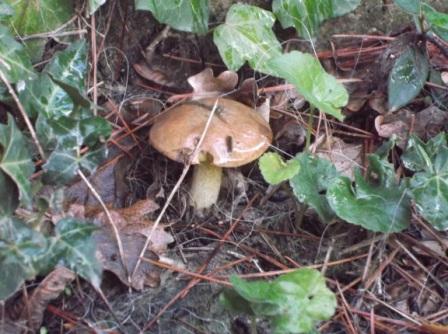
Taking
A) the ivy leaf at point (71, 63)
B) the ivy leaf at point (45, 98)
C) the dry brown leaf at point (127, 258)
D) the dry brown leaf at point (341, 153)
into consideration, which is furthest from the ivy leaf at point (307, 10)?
the dry brown leaf at point (127, 258)

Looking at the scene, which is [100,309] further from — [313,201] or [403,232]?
[403,232]

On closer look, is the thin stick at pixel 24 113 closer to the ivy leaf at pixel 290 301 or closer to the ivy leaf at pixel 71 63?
the ivy leaf at pixel 71 63

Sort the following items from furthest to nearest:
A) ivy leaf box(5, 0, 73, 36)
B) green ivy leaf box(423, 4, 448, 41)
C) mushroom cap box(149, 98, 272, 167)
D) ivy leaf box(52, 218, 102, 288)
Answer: ivy leaf box(5, 0, 73, 36), green ivy leaf box(423, 4, 448, 41), mushroom cap box(149, 98, 272, 167), ivy leaf box(52, 218, 102, 288)

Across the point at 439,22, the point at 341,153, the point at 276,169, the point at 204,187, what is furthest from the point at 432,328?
the point at 439,22

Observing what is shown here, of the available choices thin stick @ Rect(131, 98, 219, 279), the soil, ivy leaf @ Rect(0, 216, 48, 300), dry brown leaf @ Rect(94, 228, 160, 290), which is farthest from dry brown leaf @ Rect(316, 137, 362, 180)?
ivy leaf @ Rect(0, 216, 48, 300)

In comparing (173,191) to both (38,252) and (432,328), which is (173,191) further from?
(432,328)

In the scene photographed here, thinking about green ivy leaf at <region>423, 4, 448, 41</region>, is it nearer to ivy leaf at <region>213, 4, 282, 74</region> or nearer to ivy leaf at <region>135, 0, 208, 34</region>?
ivy leaf at <region>213, 4, 282, 74</region>
